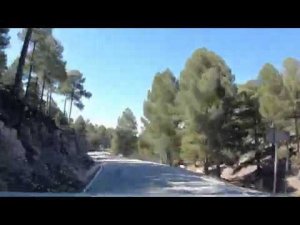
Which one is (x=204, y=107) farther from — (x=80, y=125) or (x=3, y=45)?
(x=3, y=45)

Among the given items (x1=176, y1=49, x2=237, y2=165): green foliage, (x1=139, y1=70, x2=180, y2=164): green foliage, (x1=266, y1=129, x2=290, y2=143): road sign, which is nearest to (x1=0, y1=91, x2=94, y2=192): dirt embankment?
(x1=139, y1=70, x2=180, y2=164): green foliage

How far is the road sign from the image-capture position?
11.2 feet

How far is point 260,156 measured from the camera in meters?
3.51

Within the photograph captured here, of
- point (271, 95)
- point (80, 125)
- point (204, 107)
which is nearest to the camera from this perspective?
point (80, 125)

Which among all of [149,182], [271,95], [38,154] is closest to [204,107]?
[271,95]

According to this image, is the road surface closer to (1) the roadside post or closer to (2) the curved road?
(2) the curved road

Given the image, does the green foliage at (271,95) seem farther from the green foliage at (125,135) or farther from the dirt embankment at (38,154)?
the dirt embankment at (38,154)

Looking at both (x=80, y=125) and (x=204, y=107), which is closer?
(x=80, y=125)

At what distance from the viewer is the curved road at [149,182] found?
313 centimetres

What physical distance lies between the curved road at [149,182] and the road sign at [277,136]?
466 millimetres

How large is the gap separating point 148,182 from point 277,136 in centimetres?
107

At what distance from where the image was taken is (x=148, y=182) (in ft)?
10.7
